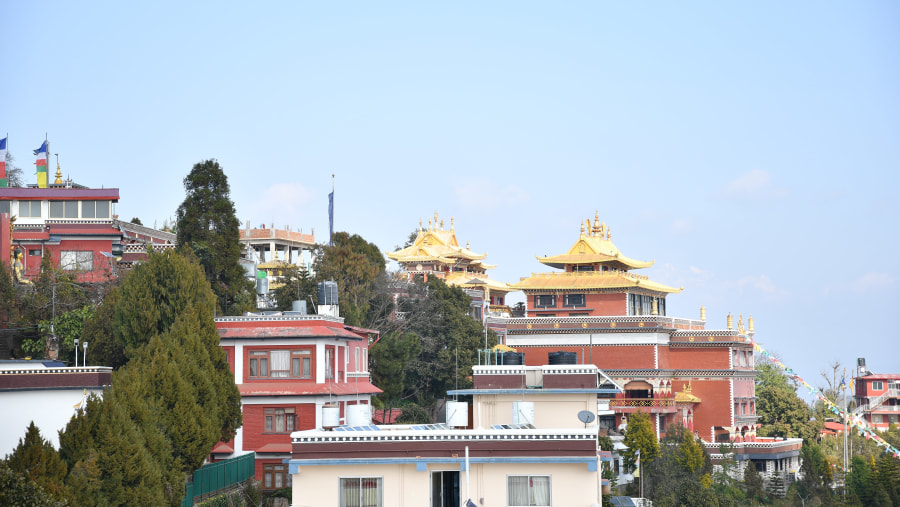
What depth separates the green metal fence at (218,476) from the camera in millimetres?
37000

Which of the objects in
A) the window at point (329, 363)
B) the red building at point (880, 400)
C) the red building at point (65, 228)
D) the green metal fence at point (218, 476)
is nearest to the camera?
the green metal fence at point (218, 476)

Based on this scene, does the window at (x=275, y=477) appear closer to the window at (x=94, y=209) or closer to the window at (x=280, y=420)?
the window at (x=280, y=420)

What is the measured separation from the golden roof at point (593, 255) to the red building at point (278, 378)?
35547mm

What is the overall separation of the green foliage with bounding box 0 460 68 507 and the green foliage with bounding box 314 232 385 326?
3600 cm

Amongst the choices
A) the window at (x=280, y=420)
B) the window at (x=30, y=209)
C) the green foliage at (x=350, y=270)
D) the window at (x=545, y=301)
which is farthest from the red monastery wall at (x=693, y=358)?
the window at (x=30, y=209)

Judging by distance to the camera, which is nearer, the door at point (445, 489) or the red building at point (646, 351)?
the door at point (445, 489)

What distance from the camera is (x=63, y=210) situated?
6328 cm

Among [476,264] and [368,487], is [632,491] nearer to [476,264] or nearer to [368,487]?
[368,487]

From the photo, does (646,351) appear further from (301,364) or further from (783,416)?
(301,364)

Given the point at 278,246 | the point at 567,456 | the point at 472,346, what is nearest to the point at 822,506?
the point at 472,346

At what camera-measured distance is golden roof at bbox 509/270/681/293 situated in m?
76.2

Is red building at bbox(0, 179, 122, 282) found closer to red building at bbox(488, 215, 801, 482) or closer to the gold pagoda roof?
red building at bbox(488, 215, 801, 482)

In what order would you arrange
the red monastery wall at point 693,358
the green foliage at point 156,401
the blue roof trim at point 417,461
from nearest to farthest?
1. the blue roof trim at point 417,461
2. the green foliage at point 156,401
3. the red monastery wall at point 693,358

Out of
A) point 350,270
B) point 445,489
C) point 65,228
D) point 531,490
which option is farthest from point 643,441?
point 65,228
